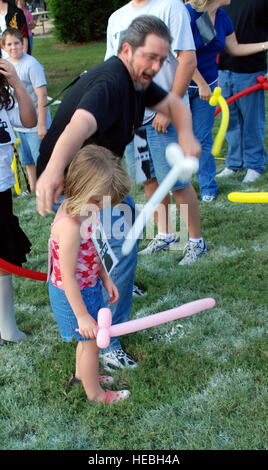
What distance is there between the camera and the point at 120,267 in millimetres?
2637

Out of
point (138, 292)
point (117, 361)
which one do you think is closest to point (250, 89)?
point (138, 292)

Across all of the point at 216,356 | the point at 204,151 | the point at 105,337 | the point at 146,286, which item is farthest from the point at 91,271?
the point at 204,151

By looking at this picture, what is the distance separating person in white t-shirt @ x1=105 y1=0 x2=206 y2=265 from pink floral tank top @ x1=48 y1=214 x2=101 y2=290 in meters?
1.37

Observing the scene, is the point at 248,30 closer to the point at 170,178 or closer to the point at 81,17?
the point at 170,178

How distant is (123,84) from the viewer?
2.01 m

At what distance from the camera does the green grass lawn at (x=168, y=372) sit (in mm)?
2246

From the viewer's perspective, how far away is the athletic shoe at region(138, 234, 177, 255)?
159 inches

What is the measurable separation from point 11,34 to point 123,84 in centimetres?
309

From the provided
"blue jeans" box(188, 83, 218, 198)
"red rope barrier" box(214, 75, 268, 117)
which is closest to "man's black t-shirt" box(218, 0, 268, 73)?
"red rope barrier" box(214, 75, 268, 117)

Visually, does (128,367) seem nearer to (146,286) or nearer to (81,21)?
(146,286)

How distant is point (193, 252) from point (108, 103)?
2080 mm

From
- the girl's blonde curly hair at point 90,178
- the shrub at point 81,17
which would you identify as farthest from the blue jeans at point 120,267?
the shrub at point 81,17

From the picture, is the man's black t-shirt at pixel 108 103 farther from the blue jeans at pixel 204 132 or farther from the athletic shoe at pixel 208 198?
the athletic shoe at pixel 208 198

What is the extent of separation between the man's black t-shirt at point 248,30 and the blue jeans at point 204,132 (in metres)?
0.77
